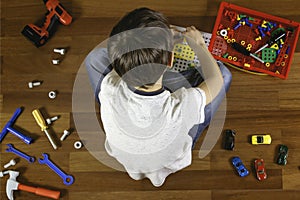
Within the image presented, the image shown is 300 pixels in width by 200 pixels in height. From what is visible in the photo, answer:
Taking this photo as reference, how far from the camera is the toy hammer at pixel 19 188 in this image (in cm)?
128

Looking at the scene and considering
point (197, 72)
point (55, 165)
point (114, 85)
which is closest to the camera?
point (114, 85)

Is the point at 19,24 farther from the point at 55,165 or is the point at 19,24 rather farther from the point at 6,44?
the point at 55,165

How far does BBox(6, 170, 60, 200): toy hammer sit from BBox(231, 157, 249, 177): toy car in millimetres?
519

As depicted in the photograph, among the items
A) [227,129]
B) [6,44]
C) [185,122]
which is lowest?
[227,129]

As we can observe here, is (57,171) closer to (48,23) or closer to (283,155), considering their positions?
(48,23)

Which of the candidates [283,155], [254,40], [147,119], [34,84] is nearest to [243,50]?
[254,40]

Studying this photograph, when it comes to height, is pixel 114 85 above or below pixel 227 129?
above

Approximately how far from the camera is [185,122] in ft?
3.20

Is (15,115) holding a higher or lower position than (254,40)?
lower

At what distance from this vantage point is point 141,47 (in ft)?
2.66

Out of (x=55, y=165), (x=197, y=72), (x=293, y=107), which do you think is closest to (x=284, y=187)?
(x=293, y=107)

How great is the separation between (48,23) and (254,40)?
620 millimetres

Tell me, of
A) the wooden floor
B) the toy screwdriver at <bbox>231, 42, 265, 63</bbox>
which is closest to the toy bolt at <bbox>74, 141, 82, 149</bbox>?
the wooden floor

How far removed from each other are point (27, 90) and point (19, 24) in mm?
214
